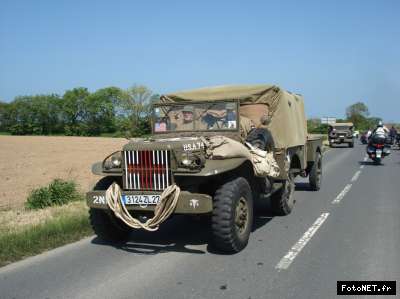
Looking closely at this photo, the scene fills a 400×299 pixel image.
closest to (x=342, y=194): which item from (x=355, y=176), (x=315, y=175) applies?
(x=315, y=175)

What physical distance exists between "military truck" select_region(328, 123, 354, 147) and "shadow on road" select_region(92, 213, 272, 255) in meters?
29.8

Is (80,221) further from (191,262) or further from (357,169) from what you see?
(357,169)

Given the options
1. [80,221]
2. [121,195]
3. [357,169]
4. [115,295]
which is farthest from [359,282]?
[357,169]

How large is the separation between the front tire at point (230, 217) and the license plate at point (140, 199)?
2.58 ft

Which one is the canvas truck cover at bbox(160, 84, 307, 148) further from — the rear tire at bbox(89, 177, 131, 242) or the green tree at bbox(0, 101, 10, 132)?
the green tree at bbox(0, 101, 10, 132)

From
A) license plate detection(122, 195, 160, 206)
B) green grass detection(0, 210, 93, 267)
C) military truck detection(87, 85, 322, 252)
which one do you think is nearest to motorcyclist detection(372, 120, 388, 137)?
military truck detection(87, 85, 322, 252)

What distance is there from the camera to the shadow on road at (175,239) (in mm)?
6281

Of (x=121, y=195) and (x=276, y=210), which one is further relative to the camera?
(x=276, y=210)

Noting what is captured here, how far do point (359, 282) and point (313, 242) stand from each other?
5.69ft

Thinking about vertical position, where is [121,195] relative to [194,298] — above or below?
above

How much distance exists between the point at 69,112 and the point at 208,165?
109m

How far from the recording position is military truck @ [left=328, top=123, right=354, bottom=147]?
3616 cm

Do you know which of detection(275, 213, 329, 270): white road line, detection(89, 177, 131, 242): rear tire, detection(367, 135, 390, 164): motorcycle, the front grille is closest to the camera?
detection(275, 213, 329, 270): white road line

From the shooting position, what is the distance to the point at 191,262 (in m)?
5.64
